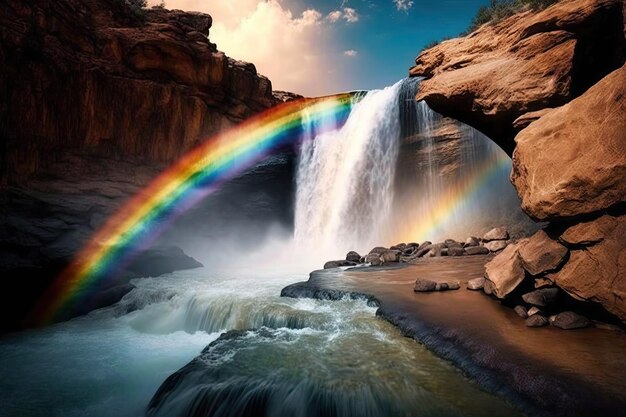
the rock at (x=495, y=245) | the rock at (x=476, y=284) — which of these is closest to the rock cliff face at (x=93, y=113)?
the rock at (x=476, y=284)

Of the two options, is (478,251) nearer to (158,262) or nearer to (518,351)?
(518,351)

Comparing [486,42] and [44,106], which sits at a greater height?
[44,106]

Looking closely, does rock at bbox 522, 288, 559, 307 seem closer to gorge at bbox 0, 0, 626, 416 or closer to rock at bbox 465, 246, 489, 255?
gorge at bbox 0, 0, 626, 416

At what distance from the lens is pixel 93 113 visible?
760 inches

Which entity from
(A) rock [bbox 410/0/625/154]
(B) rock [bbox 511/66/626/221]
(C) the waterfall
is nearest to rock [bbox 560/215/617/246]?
(B) rock [bbox 511/66/626/221]

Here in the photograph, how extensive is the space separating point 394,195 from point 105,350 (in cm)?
1747

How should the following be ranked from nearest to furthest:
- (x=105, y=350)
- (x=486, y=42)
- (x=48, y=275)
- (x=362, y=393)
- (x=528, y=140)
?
(x=362, y=393)
(x=528, y=140)
(x=105, y=350)
(x=486, y=42)
(x=48, y=275)

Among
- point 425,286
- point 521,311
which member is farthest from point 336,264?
point 521,311

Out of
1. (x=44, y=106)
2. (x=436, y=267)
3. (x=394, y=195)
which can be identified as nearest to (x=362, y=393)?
(x=436, y=267)

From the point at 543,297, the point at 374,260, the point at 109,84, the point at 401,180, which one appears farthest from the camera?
the point at 401,180

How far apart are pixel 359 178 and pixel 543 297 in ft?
54.1

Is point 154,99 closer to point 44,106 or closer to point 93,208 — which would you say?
point 44,106

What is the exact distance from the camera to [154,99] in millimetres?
21078

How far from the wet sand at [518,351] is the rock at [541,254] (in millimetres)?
941
